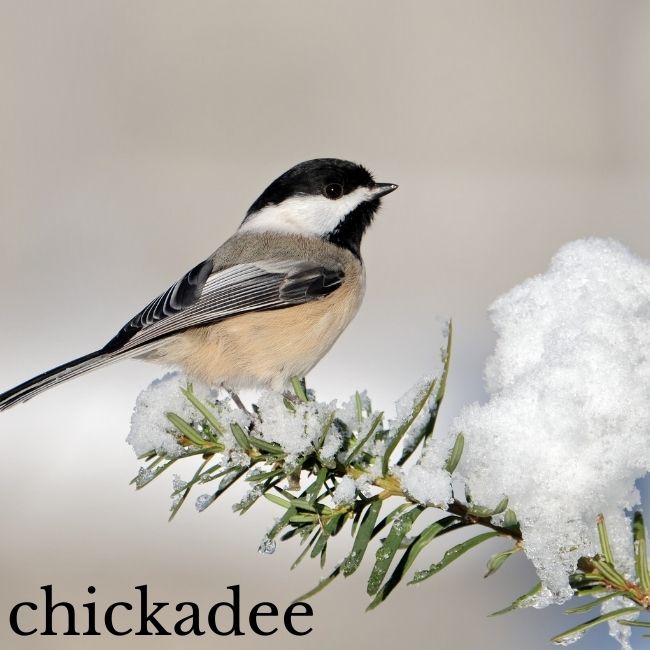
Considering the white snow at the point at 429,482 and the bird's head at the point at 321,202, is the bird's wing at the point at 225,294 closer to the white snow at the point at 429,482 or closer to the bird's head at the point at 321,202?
the bird's head at the point at 321,202

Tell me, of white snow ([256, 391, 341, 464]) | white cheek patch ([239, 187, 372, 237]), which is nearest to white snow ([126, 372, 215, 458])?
white snow ([256, 391, 341, 464])

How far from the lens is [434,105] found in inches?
117

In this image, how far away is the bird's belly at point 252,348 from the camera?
140 centimetres

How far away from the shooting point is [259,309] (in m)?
1.44

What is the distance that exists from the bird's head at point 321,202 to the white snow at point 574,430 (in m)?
1.02

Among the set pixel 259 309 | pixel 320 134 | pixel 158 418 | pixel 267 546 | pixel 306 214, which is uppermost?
pixel 320 134

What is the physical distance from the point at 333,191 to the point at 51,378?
2.37ft

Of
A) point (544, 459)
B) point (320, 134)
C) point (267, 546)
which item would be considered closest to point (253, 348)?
point (267, 546)

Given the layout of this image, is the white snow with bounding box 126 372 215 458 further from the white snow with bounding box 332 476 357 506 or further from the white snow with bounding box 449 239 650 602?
the white snow with bounding box 449 239 650 602

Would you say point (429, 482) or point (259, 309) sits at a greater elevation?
point (259, 309)

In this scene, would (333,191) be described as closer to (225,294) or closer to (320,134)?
(225,294)

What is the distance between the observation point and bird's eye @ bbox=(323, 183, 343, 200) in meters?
1.70

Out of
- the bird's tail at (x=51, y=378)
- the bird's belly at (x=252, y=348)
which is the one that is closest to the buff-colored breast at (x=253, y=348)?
the bird's belly at (x=252, y=348)

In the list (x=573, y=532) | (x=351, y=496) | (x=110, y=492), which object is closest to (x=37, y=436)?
(x=110, y=492)
